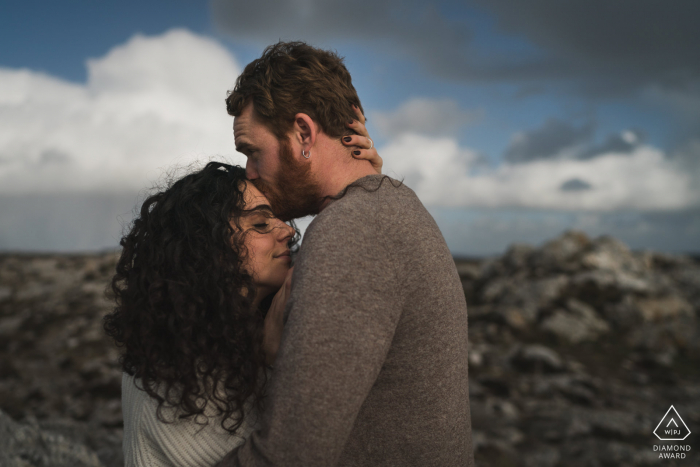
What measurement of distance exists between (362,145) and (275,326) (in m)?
1.21

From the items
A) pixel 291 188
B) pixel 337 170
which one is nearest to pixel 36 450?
pixel 291 188

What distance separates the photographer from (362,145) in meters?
2.62

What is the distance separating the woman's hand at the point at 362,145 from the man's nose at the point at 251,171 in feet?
1.90

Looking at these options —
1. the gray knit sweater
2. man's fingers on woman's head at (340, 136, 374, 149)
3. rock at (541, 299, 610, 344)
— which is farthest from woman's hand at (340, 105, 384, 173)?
rock at (541, 299, 610, 344)

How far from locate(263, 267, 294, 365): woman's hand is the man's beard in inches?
22.8

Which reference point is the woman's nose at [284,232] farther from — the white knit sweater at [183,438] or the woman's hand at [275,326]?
the white knit sweater at [183,438]

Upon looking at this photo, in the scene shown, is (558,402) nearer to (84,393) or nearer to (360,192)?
(360,192)

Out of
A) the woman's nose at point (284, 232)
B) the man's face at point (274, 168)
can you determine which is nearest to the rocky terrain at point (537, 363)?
the woman's nose at point (284, 232)

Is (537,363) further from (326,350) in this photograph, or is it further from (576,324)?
(326,350)

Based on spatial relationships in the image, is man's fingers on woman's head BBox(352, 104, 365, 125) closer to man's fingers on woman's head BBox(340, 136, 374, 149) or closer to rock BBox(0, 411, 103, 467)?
man's fingers on woman's head BBox(340, 136, 374, 149)

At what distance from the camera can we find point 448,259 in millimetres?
2047

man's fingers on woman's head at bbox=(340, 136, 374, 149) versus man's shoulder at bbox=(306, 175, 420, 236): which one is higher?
man's fingers on woman's head at bbox=(340, 136, 374, 149)

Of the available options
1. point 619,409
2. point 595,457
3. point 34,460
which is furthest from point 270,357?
point 619,409

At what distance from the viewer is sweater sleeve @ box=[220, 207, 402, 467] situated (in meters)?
1.56
